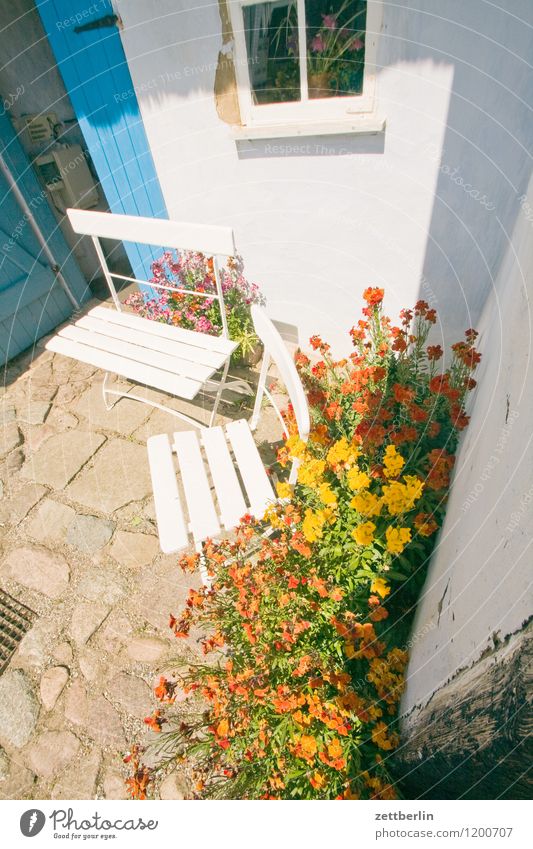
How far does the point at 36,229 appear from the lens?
13.3 feet

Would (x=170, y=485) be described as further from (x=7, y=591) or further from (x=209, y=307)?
(x=209, y=307)

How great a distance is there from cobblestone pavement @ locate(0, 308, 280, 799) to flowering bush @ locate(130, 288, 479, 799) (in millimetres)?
309

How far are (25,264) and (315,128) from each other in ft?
9.94

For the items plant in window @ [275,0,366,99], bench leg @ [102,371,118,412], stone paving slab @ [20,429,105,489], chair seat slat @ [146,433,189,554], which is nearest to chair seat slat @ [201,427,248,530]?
chair seat slat @ [146,433,189,554]

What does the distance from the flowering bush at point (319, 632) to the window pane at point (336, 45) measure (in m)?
1.82

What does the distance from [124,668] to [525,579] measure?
210 cm

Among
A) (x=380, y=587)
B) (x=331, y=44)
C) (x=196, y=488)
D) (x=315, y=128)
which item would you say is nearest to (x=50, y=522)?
(x=196, y=488)

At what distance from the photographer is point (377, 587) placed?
1.52m

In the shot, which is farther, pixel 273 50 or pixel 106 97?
pixel 106 97

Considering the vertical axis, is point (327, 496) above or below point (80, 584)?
above

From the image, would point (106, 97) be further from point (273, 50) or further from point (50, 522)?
point (50, 522)

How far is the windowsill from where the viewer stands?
2.48 m
